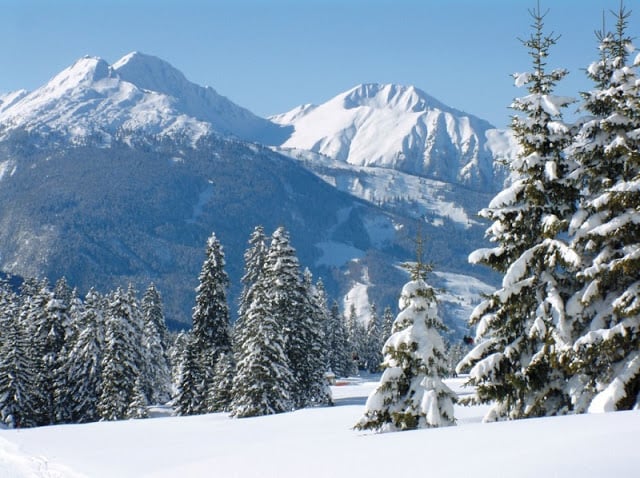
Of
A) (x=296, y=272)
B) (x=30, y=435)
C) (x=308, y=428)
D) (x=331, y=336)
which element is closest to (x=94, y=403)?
(x=296, y=272)

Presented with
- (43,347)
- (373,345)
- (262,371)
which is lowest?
(262,371)

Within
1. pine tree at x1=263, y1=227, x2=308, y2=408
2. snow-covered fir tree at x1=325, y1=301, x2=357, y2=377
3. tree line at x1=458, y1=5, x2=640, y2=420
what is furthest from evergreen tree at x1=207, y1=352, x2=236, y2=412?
snow-covered fir tree at x1=325, y1=301, x2=357, y2=377

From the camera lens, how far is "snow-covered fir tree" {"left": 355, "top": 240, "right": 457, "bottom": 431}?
2208cm

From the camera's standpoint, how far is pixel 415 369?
22.5 m

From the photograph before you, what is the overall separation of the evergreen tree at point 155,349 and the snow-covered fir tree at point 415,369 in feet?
177

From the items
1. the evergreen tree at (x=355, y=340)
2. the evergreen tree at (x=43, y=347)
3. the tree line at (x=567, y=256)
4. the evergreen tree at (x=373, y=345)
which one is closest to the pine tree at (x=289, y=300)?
the evergreen tree at (x=43, y=347)

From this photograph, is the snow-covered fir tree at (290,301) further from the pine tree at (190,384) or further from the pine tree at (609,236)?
the pine tree at (609,236)

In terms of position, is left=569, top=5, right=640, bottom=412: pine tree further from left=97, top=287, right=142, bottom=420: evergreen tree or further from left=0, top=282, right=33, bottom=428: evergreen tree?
left=0, top=282, right=33, bottom=428: evergreen tree

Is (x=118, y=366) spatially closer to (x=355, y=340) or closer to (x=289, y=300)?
(x=289, y=300)

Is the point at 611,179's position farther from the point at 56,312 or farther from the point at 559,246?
the point at 56,312

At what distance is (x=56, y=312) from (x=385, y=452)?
4976cm

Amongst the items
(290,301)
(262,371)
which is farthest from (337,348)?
(262,371)

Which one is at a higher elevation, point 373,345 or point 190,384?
point 373,345

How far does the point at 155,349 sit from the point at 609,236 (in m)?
62.7
